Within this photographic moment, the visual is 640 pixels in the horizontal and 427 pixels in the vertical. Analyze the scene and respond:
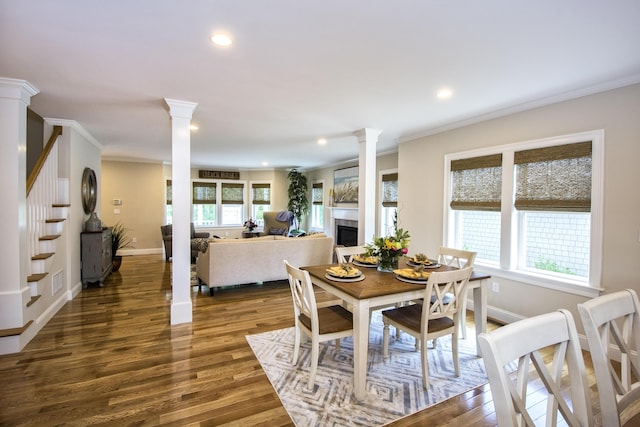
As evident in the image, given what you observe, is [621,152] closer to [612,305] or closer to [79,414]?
[612,305]

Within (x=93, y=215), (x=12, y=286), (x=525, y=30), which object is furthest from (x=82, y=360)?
(x=525, y=30)

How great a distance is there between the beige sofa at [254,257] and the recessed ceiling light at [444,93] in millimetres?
2882

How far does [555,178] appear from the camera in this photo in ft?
10.2

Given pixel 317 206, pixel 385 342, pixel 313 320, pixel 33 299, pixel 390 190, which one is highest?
pixel 390 190

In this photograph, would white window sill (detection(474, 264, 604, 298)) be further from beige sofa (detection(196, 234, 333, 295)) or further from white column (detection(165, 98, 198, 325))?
white column (detection(165, 98, 198, 325))

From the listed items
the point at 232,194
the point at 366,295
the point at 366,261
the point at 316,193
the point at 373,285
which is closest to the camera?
the point at 366,295

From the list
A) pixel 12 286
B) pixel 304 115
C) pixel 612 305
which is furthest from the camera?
pixel 304 115

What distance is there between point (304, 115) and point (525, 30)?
2349 mm

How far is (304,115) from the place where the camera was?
3.72 m

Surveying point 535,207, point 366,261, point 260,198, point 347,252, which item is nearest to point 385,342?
point 366,261

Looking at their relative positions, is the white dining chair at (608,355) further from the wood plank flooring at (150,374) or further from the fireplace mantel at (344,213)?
the fireplace mantel at (344,213)

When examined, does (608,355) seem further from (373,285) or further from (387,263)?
(387,263)

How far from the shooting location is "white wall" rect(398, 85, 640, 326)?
2.61 meters

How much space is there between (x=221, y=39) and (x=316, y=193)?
23.0 ft
